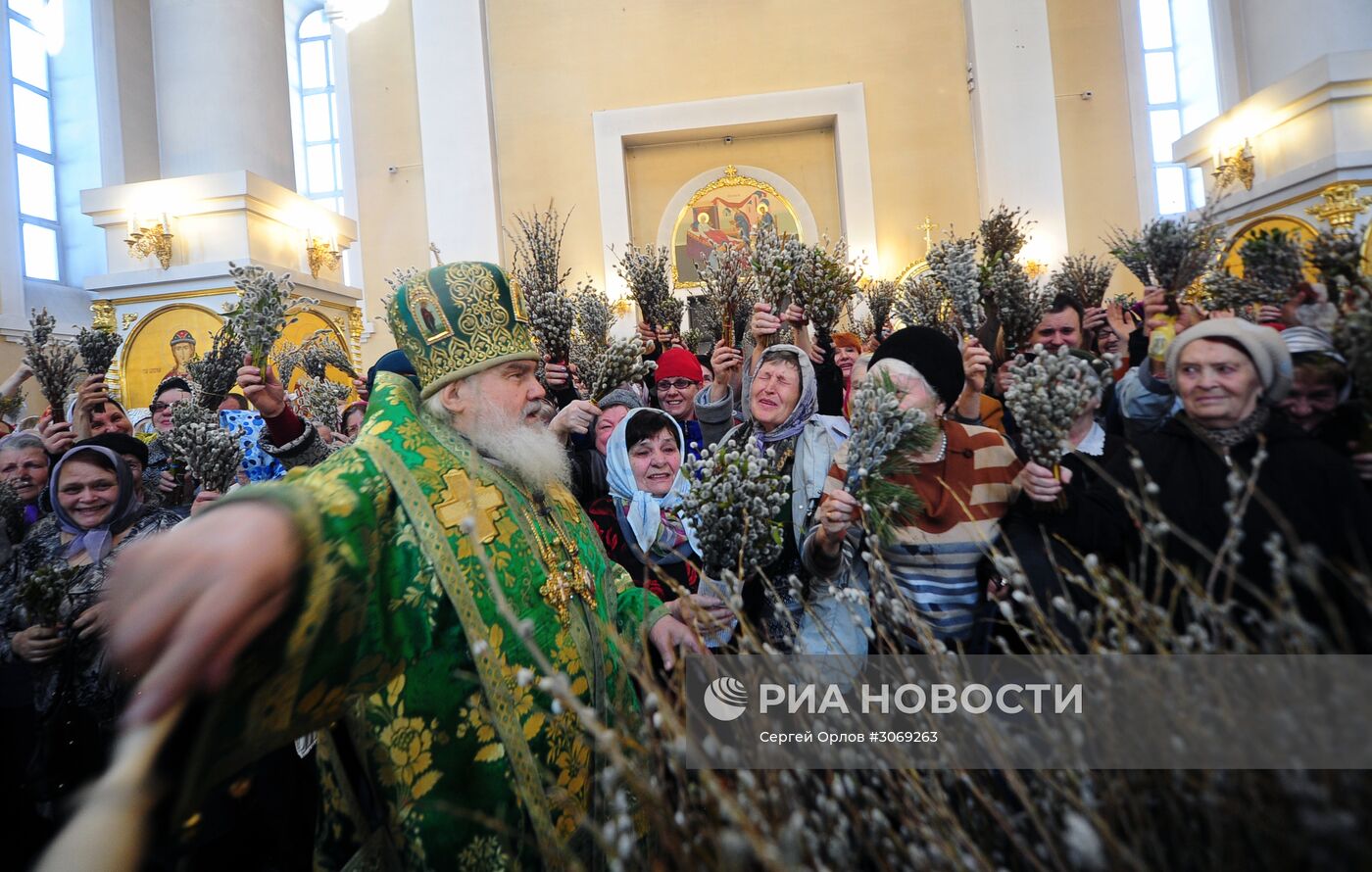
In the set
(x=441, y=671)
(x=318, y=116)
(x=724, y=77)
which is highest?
(x=318, y=116)

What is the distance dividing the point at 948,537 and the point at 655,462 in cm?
131

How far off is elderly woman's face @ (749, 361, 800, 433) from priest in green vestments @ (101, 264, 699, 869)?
102 centimetres

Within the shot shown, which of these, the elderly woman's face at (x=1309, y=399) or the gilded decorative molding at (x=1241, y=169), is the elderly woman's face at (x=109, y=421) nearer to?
the elderly woman's face at (x=1309, y=399)

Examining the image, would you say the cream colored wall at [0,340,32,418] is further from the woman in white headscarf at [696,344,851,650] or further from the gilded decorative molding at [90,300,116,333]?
the woman in white headscarf at [696,344,851,650]

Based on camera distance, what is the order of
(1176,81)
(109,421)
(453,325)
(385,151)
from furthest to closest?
(1176,81), (385,151), (109,421), (453,325)

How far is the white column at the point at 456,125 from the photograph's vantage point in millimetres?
14836

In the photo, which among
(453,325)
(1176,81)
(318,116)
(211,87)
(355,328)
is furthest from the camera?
(318,116)

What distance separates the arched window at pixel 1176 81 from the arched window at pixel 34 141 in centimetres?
2013

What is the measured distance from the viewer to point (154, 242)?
10133mm

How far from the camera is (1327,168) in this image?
27.4ft

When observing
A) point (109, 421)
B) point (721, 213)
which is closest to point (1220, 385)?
point (109, 421)

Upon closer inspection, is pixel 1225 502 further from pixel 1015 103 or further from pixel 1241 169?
pixel 1015 103

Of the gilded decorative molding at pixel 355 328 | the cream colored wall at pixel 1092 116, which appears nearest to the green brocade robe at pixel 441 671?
the gilded decorative molding at pixel 355 328

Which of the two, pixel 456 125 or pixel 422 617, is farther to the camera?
pixel 456 125
